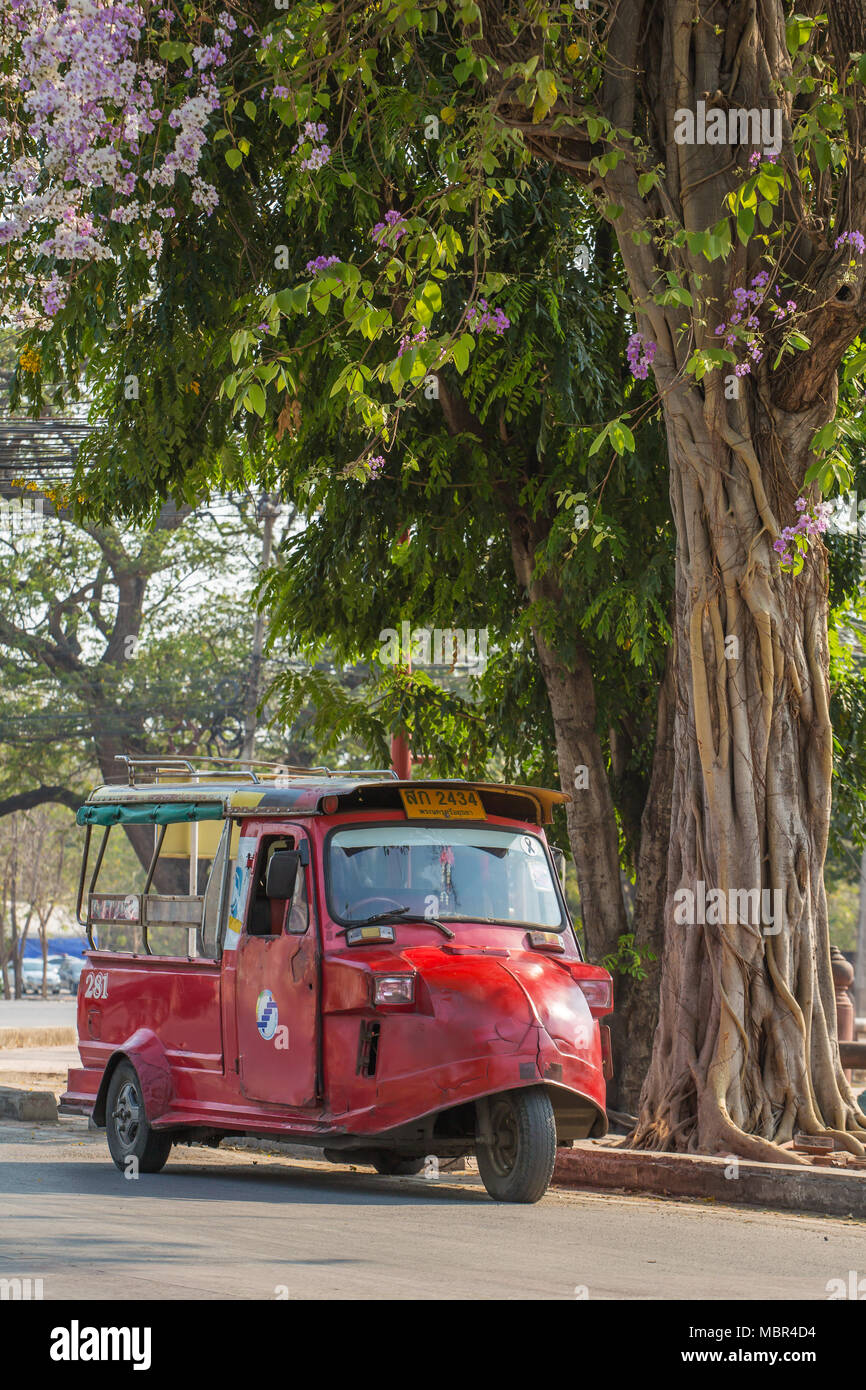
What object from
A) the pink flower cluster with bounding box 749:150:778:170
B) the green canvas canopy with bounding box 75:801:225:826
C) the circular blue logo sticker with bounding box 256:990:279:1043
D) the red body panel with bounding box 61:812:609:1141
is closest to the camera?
the red body panel with bounding box 61:812:609:1141

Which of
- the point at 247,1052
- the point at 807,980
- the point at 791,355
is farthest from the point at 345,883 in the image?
the point at 791,355

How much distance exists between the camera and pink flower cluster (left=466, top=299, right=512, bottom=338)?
421 inches

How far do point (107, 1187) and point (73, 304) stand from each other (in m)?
6.16

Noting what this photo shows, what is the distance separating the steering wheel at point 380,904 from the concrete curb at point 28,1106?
6.49 m

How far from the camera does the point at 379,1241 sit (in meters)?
7.45

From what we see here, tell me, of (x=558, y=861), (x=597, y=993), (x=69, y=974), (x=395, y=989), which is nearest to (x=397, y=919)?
(x=395, y=989)

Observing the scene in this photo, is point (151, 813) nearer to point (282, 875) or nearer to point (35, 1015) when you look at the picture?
point (282, 875)

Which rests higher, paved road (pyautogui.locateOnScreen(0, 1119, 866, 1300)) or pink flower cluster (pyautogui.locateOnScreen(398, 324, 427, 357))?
pink flower cluster (pyautogui.locateOnScreen(398, 324, 427, 357))

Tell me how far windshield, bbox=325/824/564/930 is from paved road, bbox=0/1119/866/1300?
1.50 m

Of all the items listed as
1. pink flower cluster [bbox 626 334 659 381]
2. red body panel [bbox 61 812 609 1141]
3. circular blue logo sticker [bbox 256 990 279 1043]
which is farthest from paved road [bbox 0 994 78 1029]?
pink flower cluster [bbox 626 334 659 381]

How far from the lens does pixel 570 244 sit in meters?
12.9

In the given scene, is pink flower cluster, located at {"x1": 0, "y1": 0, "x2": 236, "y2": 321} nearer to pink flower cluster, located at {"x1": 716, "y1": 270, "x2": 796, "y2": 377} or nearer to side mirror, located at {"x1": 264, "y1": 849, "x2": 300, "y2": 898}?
pink flower cluster, located at {"x1": 716, "y1": 270, "x2": 796, "y2": 377}

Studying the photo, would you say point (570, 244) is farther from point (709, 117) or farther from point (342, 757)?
point (342, 757)

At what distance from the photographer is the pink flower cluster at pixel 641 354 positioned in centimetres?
Result: 1076
